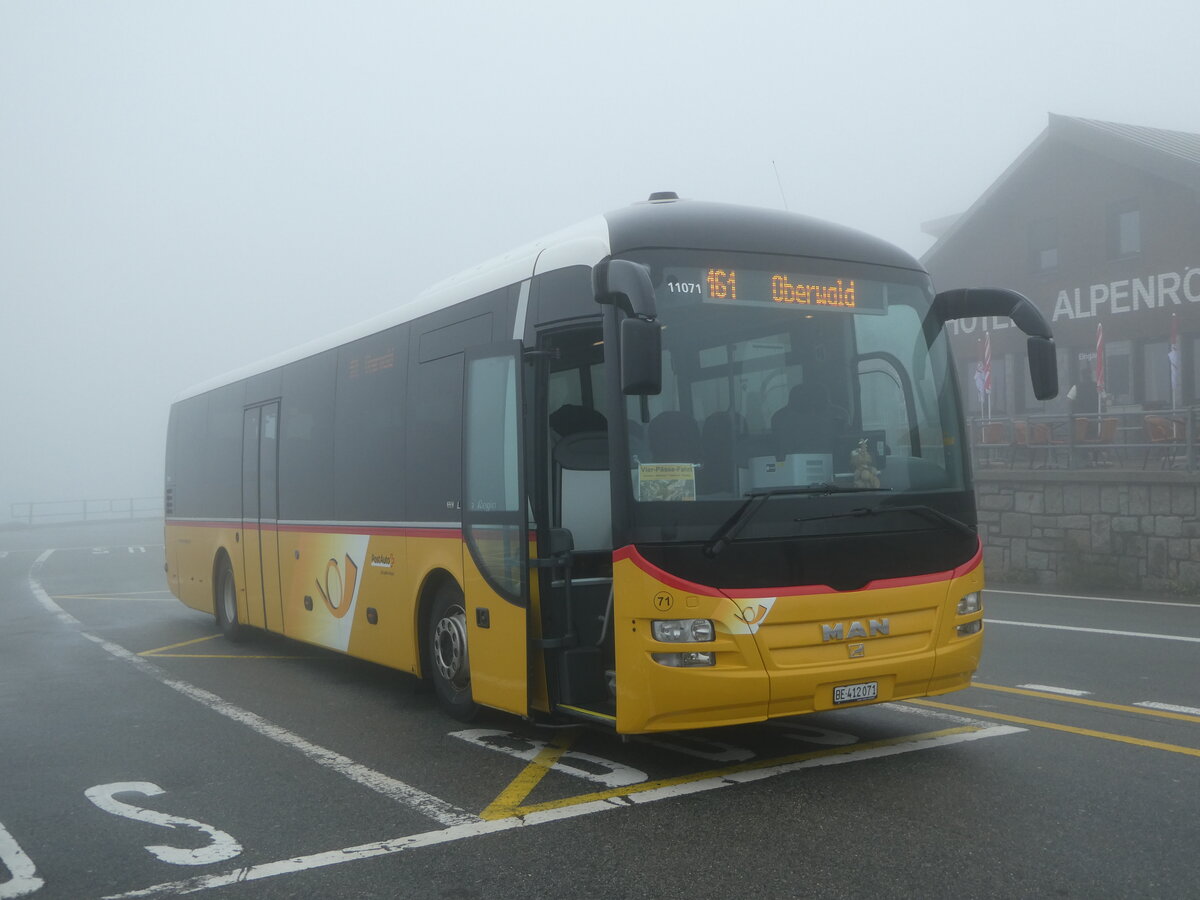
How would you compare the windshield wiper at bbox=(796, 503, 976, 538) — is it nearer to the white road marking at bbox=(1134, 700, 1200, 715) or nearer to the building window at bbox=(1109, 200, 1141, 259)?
the white road marking at bbox=(1134, 700, 1200, 715)

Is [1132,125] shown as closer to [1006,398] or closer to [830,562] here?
[1006,398]

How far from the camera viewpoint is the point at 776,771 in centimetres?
635

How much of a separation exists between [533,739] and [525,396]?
2144 mm

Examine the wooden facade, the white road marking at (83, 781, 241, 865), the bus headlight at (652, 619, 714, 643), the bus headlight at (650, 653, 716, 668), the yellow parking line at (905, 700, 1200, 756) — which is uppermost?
the wooden facade

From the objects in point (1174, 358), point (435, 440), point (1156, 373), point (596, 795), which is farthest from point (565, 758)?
point (1156, 373)

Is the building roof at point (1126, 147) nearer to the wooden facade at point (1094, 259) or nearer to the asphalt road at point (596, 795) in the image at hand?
the wooden facade at point (1094, 259)

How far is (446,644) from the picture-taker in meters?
8.20

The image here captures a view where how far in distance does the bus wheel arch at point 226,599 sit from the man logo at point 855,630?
27.5 feet

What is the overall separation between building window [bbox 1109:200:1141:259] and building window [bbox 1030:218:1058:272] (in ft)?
5.69

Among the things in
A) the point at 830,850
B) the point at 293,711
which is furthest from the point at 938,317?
the point at 293,711

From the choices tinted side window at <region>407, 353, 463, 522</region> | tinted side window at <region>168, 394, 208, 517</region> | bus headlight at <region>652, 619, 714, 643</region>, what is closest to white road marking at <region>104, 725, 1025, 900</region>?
bus headlight at <region>652, 619, 714, 643</region>

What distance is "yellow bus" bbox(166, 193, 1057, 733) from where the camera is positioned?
233 inches

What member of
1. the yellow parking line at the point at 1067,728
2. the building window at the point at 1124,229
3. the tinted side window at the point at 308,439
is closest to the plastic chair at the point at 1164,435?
the yellow parking line at the point at 1067,728

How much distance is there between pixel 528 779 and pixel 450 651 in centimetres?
188
